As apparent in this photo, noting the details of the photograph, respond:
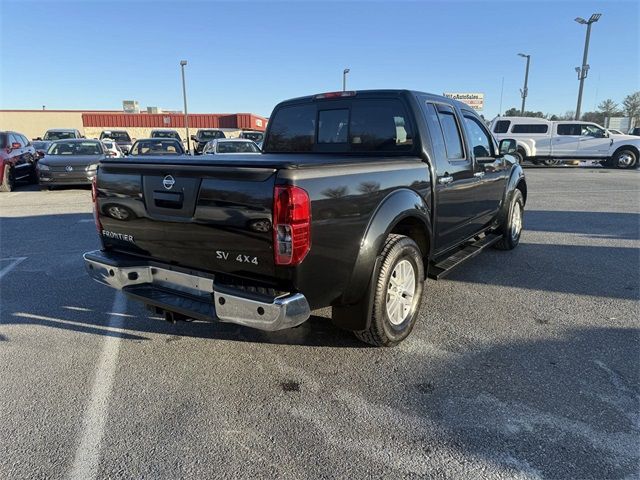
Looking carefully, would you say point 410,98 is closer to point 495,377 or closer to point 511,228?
point 495,377

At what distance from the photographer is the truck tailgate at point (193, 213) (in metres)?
2.67

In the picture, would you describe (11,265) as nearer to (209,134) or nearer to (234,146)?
(234,146)

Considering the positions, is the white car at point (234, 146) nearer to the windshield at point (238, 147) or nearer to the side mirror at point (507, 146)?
the windshield at point (238, 147)

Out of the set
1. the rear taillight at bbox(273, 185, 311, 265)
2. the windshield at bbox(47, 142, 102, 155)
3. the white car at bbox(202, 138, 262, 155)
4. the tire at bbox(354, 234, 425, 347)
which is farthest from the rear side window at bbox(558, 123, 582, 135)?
the rear taillight at bbox(273, 185, 311, 265)

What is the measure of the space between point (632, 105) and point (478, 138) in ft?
203

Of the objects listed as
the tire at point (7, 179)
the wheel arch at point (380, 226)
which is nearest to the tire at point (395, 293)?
the wheel arch at point (380, 226)

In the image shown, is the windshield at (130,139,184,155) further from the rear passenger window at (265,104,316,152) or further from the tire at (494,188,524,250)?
the tire at (494,188,524,250)

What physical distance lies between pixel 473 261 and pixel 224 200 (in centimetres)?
426

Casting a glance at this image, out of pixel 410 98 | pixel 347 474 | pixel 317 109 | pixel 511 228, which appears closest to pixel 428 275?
pixel 410 98

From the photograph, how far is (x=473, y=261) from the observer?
6.08 metres

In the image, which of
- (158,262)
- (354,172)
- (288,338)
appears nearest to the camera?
(354,172)

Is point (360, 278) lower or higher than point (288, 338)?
higher

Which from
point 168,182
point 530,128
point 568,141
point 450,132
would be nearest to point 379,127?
point 450,132

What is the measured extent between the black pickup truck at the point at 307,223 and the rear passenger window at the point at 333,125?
0.5 inches
